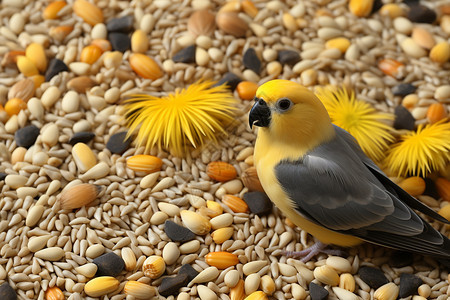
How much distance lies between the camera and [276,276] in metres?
1.54

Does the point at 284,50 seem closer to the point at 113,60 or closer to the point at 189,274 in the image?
the point at 113,60

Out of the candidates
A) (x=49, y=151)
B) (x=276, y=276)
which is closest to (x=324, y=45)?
(x=276, y=276)

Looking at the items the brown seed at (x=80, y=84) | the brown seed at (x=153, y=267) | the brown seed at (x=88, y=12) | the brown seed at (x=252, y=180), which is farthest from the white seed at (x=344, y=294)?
the brown seed at (x=88, y=12)

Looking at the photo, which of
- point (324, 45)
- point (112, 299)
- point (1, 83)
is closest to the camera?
point (112, 299)

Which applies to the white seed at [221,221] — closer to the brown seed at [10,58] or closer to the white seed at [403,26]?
the brown seed at [10,58]

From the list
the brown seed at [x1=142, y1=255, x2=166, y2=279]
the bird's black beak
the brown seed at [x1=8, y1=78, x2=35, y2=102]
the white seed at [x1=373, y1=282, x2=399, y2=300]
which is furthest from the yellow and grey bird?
the brown seed at [x1=8, y1=78, x2=35, y2=102]

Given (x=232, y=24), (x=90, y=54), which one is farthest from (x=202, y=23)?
(x=90, y=54)

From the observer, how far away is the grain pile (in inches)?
59.7

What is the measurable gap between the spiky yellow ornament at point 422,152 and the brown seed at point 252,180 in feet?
1.42

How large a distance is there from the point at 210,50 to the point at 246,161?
452 millimetres

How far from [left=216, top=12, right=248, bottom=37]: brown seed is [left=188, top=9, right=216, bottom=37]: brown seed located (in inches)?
1.2

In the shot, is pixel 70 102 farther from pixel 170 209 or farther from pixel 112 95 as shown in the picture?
pixel 170 209

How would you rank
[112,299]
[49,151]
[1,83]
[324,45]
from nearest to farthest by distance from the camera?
[112,299]
[49,151]
[1,83]
[324,45]

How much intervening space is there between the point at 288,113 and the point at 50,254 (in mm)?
755
